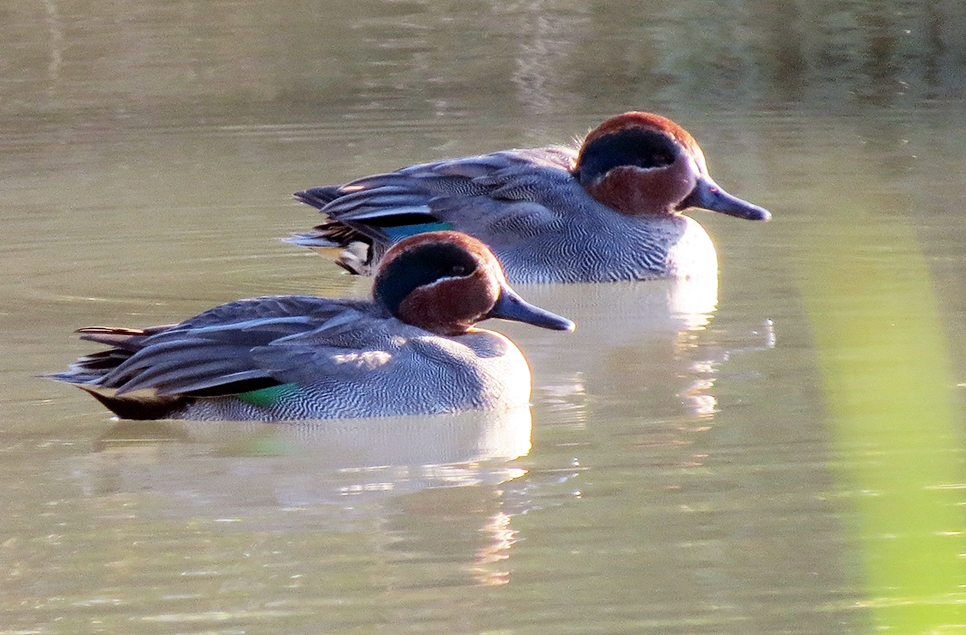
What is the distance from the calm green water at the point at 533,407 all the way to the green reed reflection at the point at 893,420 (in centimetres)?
2

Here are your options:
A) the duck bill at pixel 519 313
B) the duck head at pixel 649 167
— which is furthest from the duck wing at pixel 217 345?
the duck head at pixel 649 167

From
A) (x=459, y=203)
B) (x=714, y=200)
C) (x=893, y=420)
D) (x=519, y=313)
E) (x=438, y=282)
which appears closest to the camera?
(x=893, y=420)

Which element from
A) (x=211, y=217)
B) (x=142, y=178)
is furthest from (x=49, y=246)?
(x=142, y=178)

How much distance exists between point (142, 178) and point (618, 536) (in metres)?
8.02

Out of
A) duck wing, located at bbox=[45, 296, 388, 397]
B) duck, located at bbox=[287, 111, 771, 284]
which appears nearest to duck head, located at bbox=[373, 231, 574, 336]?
duck wing, located at bbox=[45, 296, 388, 397]

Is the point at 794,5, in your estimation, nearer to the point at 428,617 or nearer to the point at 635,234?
the point at 635,234

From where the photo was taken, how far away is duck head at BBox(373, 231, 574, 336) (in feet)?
22.5

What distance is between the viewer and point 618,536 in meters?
5.27

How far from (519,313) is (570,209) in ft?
9.54

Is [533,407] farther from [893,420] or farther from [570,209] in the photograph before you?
[570,209]

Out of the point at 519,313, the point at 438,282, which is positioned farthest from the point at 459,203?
the point at 438,282

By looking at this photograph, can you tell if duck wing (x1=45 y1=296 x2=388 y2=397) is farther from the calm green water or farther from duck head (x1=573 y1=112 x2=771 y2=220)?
duck head (x1=573 y1=112 x2=771 y2=220)

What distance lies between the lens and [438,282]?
686cm

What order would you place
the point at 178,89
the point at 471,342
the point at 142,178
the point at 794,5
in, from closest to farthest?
the point at 471,342
the point at 142,178
the point at 178,89
the point at 794,5
